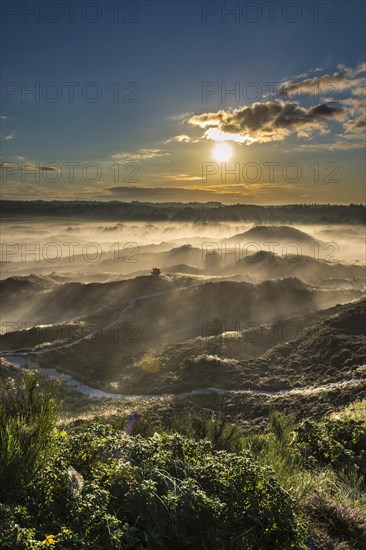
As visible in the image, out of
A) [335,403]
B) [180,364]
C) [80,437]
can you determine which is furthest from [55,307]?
[80,437]

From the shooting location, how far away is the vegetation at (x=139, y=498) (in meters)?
5.04

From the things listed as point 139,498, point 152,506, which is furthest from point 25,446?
point 152,506

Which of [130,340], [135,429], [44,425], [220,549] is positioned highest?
[44,425]

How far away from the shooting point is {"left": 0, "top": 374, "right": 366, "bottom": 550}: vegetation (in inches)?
198

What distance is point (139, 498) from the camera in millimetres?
5559

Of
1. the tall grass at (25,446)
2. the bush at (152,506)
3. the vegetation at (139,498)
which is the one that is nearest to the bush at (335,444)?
the vegetation at (139,498)

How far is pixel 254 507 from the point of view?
5.57 metres

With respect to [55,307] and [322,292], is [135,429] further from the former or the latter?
[55,307]

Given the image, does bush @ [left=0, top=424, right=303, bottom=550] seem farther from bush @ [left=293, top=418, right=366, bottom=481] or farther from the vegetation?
bush @ [left=293, top=418, right=366, bottom=481]

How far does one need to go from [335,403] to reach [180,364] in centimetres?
1472

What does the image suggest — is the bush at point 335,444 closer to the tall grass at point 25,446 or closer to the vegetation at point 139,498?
the vegetation at point 139,498

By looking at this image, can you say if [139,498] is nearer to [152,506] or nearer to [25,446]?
[152,506]

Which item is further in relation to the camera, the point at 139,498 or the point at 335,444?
the point at 335,444

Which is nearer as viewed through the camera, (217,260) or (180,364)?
(180,364)
